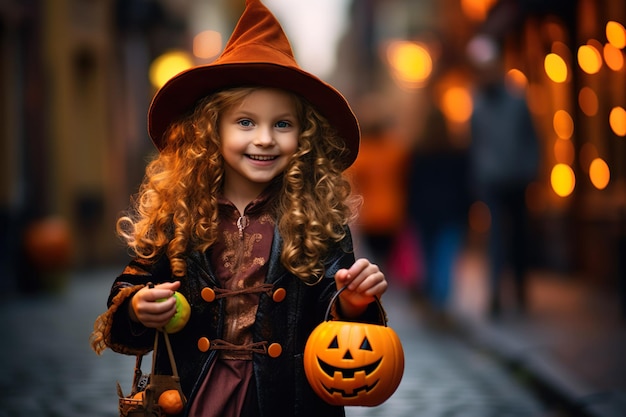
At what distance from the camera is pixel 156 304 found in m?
2.85

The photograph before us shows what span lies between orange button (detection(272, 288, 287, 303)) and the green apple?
0.83 feet

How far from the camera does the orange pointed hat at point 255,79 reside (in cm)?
309

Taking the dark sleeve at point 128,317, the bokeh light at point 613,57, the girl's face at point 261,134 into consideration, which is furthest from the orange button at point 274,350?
the bokeh light at point 613,57

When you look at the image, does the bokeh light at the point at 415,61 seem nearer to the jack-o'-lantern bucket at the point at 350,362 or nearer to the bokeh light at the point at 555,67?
the bokeh light at the point at 555,67

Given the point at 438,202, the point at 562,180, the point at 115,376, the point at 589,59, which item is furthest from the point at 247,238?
the point at 562,180

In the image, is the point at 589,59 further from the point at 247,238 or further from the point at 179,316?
the point at 179,316

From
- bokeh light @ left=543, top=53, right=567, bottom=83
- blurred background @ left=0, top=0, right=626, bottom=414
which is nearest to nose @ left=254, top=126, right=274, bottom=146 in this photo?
blurred background @ left=0, top=0, right=626, bottom=414

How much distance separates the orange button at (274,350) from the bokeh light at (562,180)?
34.6ft

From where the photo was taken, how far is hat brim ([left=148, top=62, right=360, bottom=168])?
122 inches

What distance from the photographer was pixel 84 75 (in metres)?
18.4

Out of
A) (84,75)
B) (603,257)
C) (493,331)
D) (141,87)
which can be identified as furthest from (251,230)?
(141,87)

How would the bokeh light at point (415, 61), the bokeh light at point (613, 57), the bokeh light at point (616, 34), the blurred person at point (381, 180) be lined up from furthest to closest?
the bokeh light at point (415, 61), the blurred person at point (381, 180), the bokeh light at point (613, 57), the bokeh light at point (616, 34)

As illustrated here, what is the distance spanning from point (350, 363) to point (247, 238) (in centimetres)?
51

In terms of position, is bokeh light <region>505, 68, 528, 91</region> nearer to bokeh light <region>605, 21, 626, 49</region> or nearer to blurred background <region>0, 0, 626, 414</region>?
blurred background <region>0, 0, 626, 414</region>
